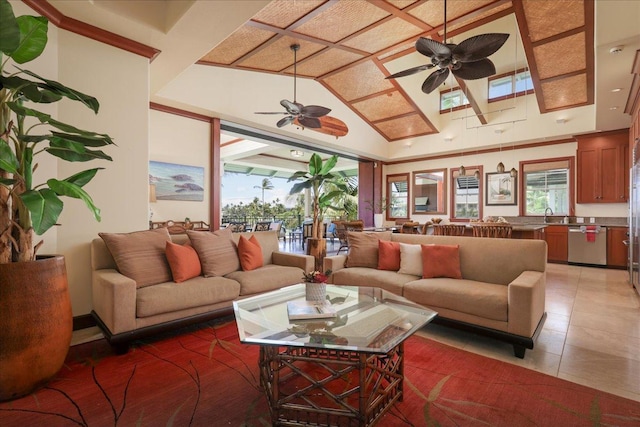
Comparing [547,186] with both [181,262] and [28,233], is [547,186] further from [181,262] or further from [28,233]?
[28,233]

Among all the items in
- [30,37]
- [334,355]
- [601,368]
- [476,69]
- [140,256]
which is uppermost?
[476,69]

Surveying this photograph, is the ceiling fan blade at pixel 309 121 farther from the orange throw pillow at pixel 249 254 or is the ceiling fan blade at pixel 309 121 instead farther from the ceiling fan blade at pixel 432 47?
the orange throw pillow at pixel 249 254

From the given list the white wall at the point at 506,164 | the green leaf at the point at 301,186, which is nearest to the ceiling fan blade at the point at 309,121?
the green leaf at the point at 301,186

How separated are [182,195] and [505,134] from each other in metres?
7.32

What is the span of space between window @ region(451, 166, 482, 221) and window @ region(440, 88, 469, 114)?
168 centimetres

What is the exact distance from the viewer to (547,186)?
7.35 metres

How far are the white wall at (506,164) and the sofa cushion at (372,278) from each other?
598cm

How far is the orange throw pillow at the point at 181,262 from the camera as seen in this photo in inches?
114

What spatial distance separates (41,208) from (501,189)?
348 inches

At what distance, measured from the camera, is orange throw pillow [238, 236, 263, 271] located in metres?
3.50

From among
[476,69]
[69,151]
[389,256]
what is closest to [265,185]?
[389,256]

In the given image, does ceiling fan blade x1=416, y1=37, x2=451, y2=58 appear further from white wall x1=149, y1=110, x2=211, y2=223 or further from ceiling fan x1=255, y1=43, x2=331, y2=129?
white wall x1=149, y1=110, x2=211, y2=223

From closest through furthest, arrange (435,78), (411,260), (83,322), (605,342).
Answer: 1. (605,342)
2. (83,322)
3. (411,260)
4. (435,78)

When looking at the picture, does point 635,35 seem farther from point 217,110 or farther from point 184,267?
point 217,110
